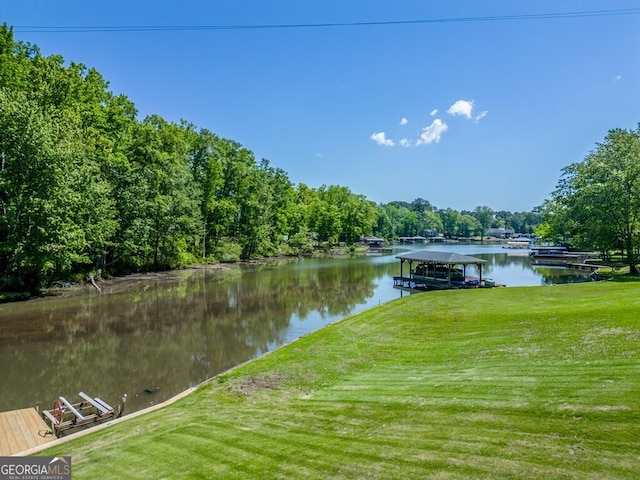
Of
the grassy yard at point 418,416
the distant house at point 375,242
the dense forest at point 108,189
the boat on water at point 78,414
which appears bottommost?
the boat on water at point 78,414

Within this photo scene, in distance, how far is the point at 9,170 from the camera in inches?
896

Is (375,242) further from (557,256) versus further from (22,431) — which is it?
(22,431)


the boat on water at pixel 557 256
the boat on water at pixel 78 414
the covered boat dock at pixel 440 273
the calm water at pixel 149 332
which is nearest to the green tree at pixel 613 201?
the covered boat dock at pixel 440 273

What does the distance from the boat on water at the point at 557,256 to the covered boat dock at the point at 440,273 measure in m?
29.3

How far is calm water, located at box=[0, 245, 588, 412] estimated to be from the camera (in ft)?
36.6

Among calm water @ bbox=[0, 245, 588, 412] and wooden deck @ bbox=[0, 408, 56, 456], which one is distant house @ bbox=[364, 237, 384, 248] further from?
wooden deck @ bbox=[0, 408, 56, 456]

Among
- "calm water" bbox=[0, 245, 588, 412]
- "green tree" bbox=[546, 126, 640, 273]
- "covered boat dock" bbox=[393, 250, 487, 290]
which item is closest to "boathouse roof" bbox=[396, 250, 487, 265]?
"covered boat dock" bbox=[393, 250, 487, 290]

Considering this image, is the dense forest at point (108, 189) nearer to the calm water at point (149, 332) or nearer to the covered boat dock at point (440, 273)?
the calm water at point (149, 332)

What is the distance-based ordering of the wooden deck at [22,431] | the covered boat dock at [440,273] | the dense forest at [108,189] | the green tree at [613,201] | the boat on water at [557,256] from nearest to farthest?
the wooden deck at [22,431] → the dense forest at [108,189] → the covered boat dock at [440,273] → the green tree at [613,201] → the boat on water at [557,256]

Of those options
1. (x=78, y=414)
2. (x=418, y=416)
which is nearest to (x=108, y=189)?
(x=78, y=414)

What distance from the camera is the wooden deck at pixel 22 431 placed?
7.37 meters

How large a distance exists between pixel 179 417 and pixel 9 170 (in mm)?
23079

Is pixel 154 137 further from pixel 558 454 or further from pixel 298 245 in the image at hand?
pixel 558 454

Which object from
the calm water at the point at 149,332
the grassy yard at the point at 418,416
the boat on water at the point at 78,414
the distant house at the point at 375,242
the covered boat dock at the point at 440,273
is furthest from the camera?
the distant house at the point at 375,242
